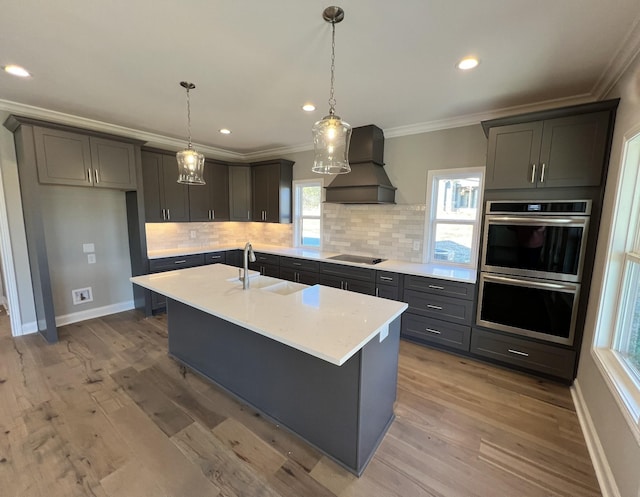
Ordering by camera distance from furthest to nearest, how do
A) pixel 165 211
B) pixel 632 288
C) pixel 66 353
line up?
pixel 165 211, pixel 66 353, pixel 632 288

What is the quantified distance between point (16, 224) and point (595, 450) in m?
5.53

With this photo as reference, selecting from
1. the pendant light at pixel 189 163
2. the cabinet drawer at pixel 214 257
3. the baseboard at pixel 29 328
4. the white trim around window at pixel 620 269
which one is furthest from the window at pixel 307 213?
the baseboard at pixel 29 328

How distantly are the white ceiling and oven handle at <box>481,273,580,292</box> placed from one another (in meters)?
Result: 1.62

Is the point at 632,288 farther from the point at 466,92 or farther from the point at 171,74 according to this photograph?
the point at 171,74

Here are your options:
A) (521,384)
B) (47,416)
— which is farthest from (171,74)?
(521,384)

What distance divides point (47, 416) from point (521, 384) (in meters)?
3.82

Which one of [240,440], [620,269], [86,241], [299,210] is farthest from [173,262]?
[620,269]

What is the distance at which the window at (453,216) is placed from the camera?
10.8ft

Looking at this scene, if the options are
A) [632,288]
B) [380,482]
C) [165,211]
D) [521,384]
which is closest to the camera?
[380,482]

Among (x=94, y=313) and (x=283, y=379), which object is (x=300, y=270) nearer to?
(x=283, y=379)

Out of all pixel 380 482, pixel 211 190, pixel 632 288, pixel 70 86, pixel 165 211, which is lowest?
pixel 380 482

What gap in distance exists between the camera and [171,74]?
2262 mm

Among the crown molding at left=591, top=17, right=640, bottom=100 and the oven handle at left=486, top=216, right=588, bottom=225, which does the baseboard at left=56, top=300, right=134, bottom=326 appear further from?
the crown molding at left=591, top=17, right=640, bottom=100

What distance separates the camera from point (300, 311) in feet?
5.97
